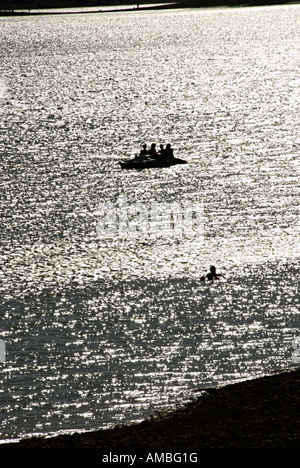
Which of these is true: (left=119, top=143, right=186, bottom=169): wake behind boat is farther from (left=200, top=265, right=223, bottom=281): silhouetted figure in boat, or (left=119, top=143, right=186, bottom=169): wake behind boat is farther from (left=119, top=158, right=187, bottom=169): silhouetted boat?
(left=200, top=265, right=223, bottom=281): silhouetted figure in boat

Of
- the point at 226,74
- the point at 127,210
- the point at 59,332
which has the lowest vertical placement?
the point at 59,332

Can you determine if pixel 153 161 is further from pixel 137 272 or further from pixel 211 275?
pixel 211 275

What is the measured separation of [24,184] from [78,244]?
782 inches

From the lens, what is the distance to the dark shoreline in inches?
1057

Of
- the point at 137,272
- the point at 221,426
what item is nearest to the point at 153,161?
the point at 137,272

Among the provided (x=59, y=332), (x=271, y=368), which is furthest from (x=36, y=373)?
(x=271, y=368)

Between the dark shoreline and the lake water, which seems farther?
the lake water

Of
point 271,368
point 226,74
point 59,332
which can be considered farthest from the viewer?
point 226,74

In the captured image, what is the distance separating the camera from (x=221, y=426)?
28828 mm

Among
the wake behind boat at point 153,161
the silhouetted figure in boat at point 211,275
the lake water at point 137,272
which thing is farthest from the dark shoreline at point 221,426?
the wake behind boat at point 153,161

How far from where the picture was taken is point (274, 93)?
5930 inches

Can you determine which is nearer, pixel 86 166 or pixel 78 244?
pixel 78 244

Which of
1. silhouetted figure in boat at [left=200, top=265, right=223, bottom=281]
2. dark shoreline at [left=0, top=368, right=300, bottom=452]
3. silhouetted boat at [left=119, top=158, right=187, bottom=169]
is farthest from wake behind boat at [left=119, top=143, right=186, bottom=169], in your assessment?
dark shoreline at [left=0, top=368, right=300, bottom=452]
